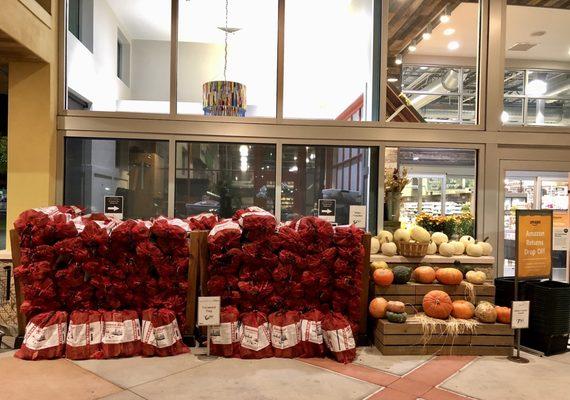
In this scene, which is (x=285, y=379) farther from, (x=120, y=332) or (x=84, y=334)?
(x=84, y=334)

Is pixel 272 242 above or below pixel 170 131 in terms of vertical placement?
below

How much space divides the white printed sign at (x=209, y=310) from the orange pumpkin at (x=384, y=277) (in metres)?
1.49

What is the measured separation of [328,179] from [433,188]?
1.79 m

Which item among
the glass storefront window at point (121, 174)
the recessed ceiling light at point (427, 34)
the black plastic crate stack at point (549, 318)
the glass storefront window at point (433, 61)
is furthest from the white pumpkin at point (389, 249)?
the recessed ceiling light at point (427, 34)

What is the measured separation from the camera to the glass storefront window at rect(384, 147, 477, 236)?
4855mm

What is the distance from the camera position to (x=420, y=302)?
405 cm

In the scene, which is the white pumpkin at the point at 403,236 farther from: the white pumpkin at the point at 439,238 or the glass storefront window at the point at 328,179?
the glass storefront window at the point at 328,179

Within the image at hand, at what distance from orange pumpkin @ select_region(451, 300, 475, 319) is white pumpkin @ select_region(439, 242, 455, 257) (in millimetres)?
537

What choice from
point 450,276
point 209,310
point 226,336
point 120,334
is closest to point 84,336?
point 120,334

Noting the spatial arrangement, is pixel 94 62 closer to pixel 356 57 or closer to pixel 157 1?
pixel 157 1

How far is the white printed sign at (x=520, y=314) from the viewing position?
11.8 feet

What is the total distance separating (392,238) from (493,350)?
140 centimetres

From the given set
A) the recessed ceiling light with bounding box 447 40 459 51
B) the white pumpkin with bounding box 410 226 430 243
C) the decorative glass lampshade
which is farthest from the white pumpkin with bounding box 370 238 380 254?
the recessed ceiling light with bounding box 447 40 459 51

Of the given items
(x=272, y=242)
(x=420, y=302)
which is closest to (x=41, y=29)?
(x=272, y=242)
